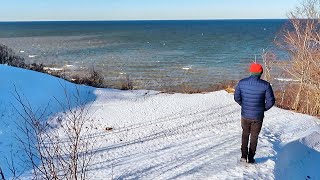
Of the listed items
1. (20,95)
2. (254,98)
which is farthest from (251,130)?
(20,95)

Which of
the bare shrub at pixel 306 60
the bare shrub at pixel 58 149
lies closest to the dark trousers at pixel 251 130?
the bare shrub at pixel 58 149

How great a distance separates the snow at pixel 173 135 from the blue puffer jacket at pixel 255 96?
1453mm

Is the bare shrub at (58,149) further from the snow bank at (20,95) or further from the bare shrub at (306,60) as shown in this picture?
the bare shrub at (306,60)

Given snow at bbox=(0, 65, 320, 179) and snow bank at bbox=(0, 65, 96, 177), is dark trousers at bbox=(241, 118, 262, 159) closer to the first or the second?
snow at bbox=(0, 65, 320, 179)

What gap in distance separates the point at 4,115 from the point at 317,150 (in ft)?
38.1

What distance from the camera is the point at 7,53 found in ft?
101

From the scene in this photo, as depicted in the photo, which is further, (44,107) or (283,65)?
(283,65)

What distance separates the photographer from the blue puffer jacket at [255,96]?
26.2 ft

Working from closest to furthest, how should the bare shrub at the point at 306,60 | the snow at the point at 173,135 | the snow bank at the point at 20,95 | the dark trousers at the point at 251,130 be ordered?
the dark trousers at the point at 251,130 → the snow at the point at 173,135 → the snow bank at the point at 20,95 → the bare shrub at the point at 306,60

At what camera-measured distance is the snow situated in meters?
9.45


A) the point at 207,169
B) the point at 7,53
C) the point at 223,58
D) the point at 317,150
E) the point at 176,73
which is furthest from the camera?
the point at 223,58

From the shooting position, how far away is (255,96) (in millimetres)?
8070

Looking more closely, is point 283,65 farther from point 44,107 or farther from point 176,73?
point 44,107

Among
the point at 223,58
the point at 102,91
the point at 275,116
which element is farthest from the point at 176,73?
the point at 275,116
